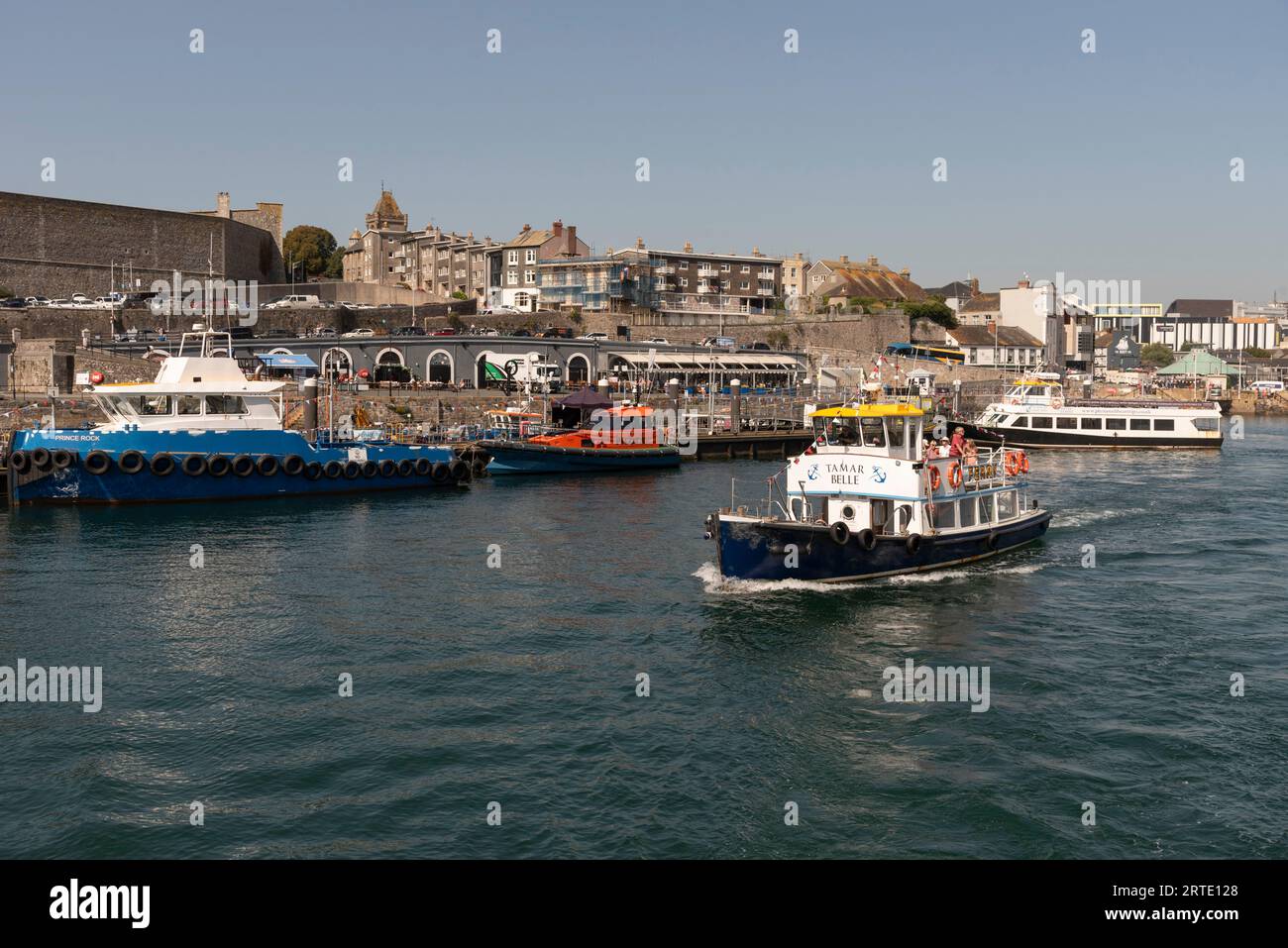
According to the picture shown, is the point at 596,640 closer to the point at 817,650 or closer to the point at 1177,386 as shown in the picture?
the point at 817,650

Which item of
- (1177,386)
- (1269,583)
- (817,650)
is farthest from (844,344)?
(817,650)

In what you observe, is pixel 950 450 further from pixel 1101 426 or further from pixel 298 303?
pixel 298 303

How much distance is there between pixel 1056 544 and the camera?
40.0 meters

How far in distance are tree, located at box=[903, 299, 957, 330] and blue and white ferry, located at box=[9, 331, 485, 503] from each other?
3797 inches

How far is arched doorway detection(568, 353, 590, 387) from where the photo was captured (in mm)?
92375

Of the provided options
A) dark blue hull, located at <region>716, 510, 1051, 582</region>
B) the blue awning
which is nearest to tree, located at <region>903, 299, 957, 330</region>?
the blue awning

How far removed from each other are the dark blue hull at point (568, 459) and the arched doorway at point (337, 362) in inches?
1097

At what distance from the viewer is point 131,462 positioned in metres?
47.1

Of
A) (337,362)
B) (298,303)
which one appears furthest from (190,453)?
(298,303)

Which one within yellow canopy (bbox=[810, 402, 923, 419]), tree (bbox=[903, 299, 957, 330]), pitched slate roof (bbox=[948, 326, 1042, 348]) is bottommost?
yellow canopy (bbox=[810, 402, 923, 419])

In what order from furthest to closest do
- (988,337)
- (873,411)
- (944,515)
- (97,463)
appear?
(988,337)
(97,463)
(944,515)
(873,411)

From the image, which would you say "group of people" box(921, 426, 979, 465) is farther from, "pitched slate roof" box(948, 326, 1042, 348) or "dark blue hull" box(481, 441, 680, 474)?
"pitched slate roof" box(948, 326, 1042, 348)

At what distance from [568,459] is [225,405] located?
19347mm
